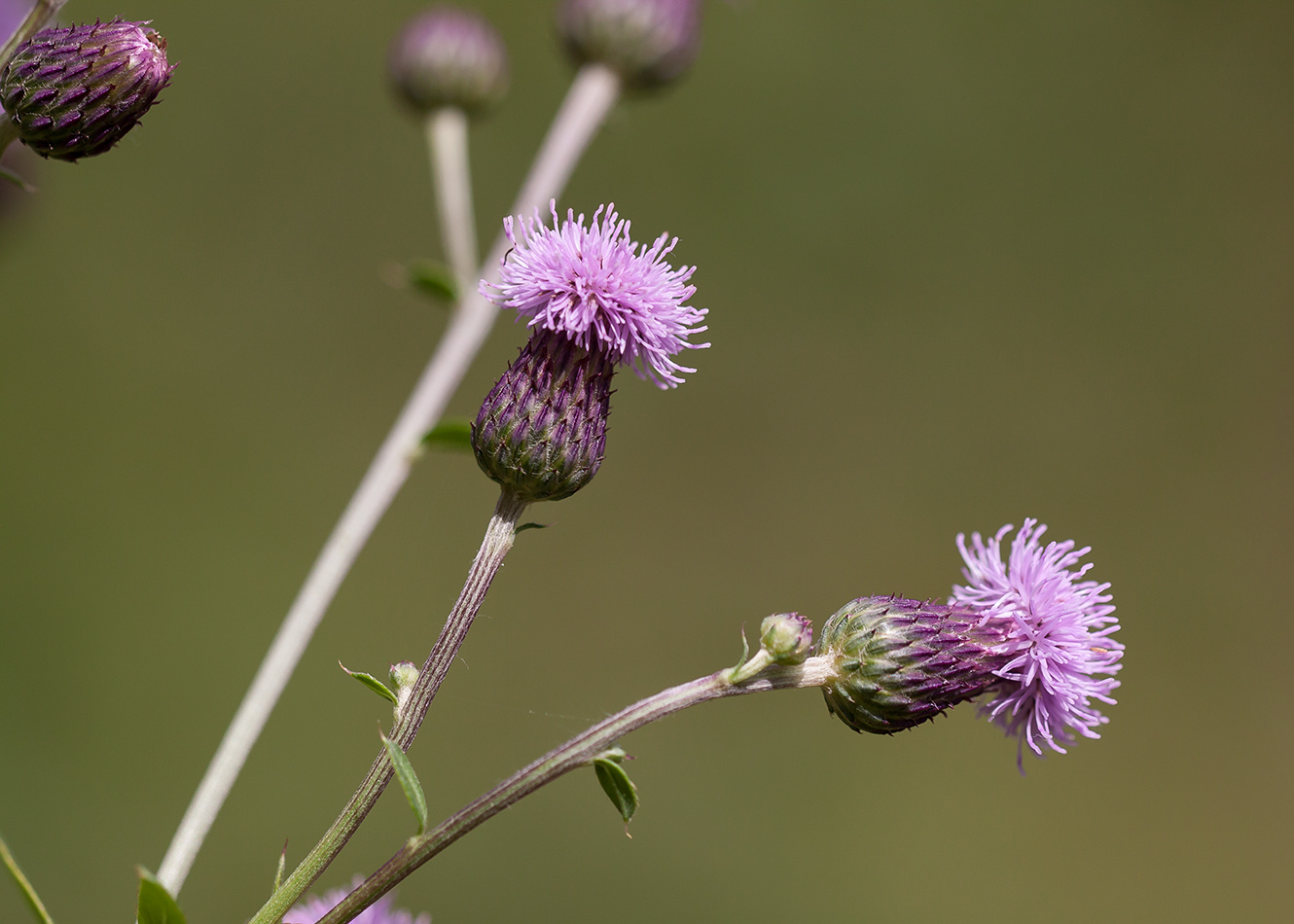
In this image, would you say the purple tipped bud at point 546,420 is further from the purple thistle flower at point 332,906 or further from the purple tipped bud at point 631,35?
the purple tipped bud at point 631,35

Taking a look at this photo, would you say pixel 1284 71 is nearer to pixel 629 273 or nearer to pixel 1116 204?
pixel 1116 204

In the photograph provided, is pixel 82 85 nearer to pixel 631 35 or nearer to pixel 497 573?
pixel 497 573

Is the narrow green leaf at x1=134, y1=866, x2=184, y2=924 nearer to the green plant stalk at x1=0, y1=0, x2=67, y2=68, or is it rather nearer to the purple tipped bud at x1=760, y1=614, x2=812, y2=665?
the purple tipped bud at x1=760, y1=614, x2=812, y2=665

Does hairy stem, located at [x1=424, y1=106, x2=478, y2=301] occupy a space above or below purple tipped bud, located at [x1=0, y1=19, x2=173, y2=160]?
above

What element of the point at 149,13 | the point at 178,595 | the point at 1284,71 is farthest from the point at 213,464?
the point at 1284,71

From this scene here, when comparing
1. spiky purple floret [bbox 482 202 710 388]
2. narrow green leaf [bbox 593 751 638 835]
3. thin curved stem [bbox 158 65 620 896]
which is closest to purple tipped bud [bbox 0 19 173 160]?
spiky purple floret [bbox 482 202 710 388]

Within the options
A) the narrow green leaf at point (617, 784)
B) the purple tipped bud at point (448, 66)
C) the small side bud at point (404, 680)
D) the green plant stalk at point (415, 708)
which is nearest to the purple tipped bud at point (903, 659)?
the narrow green leaf at point (617, 784)
